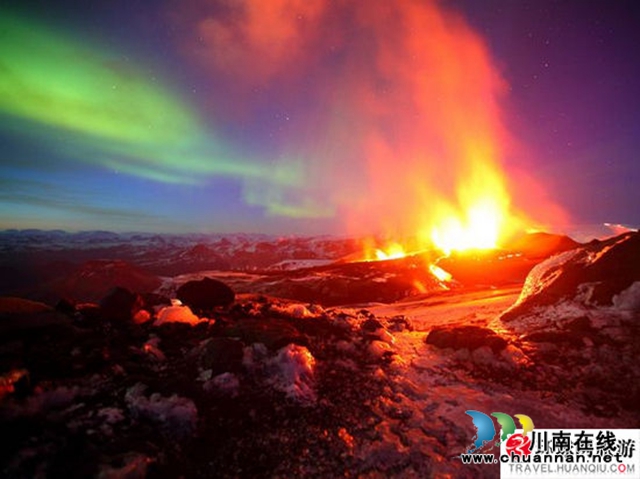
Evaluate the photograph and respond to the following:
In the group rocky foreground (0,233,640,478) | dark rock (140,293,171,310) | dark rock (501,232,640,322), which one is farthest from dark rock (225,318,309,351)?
dark rock (501,232,640,322)

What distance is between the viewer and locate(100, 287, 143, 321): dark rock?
1319 centimetres

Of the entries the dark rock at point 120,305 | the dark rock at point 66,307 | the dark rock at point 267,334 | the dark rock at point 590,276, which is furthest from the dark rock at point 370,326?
the dark rock at point 66,307

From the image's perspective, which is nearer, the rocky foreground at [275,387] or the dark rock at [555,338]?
the rocky foreground at [275,387]

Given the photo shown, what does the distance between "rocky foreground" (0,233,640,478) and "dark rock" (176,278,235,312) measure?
0.15 meters

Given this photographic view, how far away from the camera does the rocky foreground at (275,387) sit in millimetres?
7078

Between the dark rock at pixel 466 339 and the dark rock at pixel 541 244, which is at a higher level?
the dark rock at pixel 541 244

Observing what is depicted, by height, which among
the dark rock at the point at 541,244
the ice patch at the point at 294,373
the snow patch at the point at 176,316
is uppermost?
the dark rock at the point at 541,244

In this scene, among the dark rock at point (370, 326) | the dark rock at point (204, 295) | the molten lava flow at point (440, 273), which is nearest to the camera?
the dark rock at point (370, 326)

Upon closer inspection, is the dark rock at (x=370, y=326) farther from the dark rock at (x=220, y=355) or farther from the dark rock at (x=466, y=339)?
the dark rock at (x=220, y=355)

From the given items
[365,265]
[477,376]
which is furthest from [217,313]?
[365,265]

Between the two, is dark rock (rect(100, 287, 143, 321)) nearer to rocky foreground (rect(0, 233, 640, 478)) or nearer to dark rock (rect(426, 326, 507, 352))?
rocky foreground (rect(0, 233, 640, 478))

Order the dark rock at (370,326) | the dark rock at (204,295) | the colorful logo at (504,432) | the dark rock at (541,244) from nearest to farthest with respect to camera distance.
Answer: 1. the colorful logo at (504,432)
2. the dark rock at (370,326)
3. the dark rock at (204,295)
4. the dark rock at (541,244)

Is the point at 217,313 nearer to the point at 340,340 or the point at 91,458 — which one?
the point at 340,340

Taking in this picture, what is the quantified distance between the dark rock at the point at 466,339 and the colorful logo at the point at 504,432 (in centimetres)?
393
